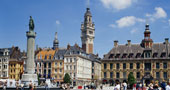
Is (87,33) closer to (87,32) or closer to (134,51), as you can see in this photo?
(87,32)

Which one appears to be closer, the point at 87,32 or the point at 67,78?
the point at 67,78

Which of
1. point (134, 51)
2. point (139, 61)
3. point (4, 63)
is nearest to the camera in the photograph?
point (139, 61)

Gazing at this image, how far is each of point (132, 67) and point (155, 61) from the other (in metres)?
6.50

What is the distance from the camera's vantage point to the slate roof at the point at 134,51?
252 ft

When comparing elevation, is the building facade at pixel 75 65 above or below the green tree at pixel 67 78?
above

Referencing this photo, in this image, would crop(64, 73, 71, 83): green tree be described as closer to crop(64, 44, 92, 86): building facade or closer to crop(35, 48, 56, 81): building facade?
crop(64, 44, 92, 86): building facade

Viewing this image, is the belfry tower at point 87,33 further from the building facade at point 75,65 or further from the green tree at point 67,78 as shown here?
the green tree at point 67,78

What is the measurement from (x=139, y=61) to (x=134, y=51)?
142 inches

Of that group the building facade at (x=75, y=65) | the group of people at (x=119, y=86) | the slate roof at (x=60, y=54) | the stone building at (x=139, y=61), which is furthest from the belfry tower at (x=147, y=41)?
the group of people at (x=119, y=86)

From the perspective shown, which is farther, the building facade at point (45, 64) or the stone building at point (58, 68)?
the building facade at point (45, 64)

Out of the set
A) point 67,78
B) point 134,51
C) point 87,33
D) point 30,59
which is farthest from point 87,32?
point 30,59

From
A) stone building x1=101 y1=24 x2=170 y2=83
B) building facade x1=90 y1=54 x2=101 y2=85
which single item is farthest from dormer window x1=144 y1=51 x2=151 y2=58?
building facade x1=90 y1=54 x2=101 y2=85

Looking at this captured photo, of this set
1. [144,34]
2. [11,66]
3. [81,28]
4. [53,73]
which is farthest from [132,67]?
[81,28]

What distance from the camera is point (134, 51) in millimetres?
80500
